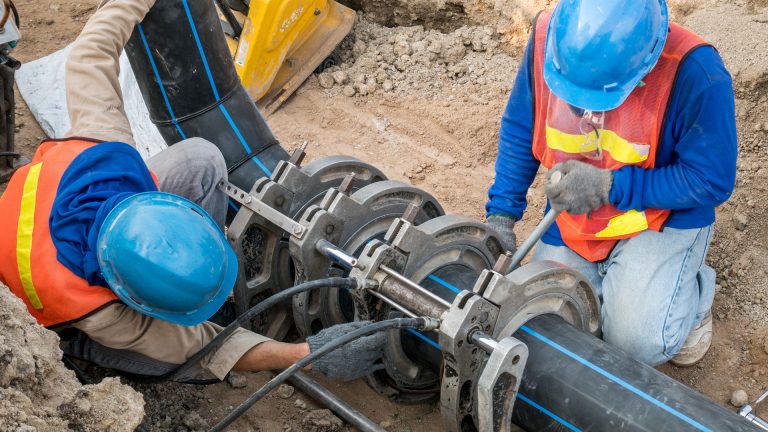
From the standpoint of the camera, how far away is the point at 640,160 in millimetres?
3227

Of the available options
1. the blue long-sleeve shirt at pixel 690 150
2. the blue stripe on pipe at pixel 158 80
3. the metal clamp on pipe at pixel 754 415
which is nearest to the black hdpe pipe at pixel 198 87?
the blue stripe on pipe at pixel 158 80

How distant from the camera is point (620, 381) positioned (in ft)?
8.85

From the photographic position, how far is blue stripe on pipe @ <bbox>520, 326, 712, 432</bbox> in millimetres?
2561

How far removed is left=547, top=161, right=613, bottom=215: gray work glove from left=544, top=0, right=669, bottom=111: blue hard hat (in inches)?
12.3

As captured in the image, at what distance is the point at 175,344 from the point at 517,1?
3856 millimetres

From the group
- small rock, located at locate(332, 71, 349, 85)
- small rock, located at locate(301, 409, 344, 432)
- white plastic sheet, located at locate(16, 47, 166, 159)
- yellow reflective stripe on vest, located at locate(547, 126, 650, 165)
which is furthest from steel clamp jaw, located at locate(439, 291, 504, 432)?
small rock, located at locate(332, 71, 349, 85)

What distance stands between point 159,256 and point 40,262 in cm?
42

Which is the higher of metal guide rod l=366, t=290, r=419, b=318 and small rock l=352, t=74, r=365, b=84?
metal guide rod l=366, t=290, r=419, b=318

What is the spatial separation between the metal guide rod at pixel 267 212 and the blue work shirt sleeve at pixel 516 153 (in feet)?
3.79

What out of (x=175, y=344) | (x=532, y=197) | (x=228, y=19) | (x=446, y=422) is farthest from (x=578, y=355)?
(x=228, y=19)

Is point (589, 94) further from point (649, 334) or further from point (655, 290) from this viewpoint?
point (649, 334)

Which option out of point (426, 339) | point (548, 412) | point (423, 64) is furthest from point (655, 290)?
point (423, 64)

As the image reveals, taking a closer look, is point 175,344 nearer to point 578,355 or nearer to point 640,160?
point 578,355

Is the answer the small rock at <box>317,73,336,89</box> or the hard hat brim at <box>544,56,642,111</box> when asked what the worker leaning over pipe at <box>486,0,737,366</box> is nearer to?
the hard hat brim at <box>544,56,642,111</box>
